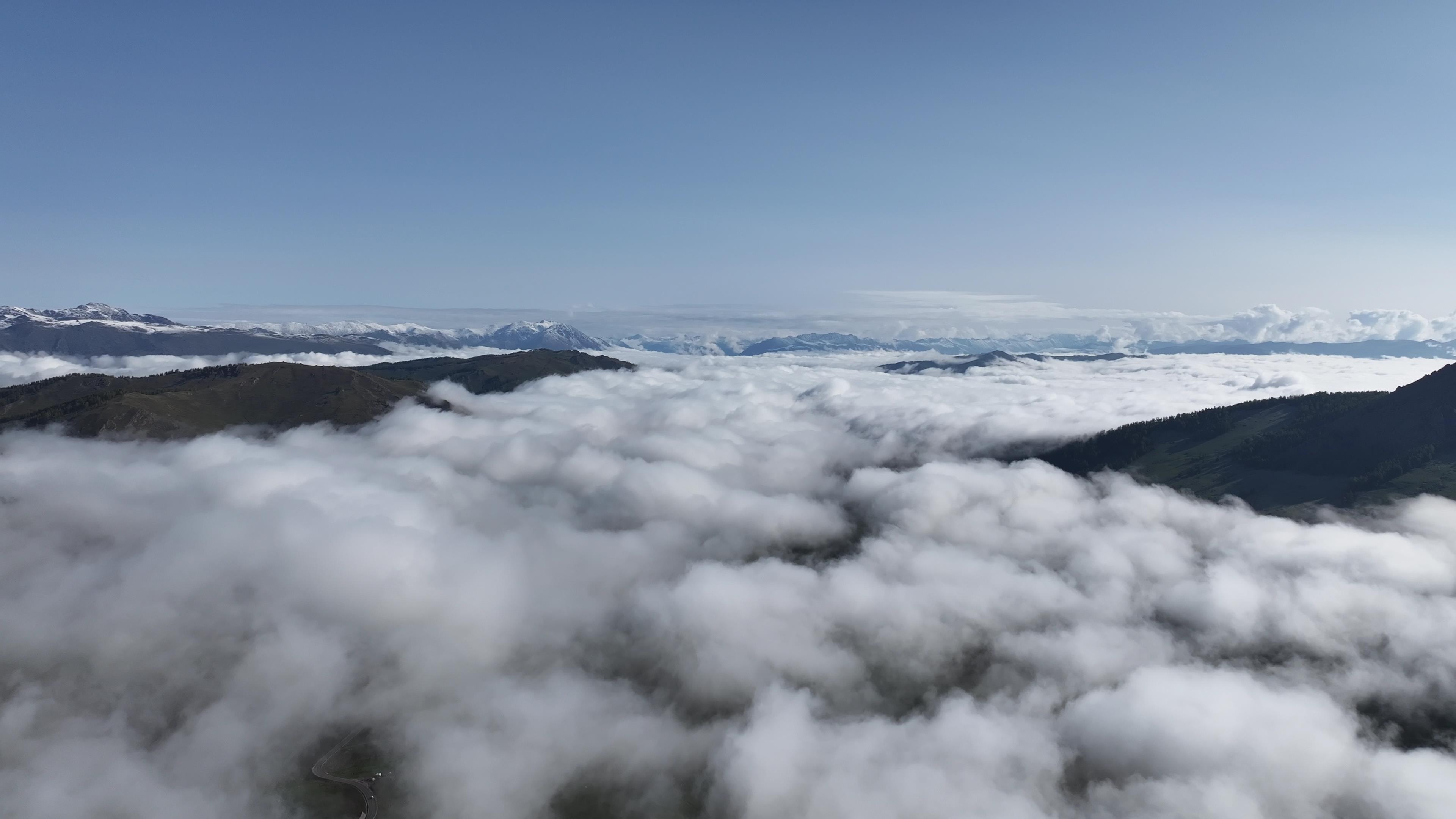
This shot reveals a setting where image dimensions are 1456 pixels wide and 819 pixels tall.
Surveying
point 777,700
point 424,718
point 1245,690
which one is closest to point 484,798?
point 424,718

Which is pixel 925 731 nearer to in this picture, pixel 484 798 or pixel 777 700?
pixel 777 700

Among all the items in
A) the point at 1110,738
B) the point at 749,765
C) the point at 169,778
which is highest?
the point at 1110,738

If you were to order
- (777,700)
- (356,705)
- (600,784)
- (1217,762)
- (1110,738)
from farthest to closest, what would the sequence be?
(356,705) → (777,700) → (600,784) → (1110,738) → (1217,762)

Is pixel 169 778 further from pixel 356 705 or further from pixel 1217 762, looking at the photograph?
pixel 1217 762

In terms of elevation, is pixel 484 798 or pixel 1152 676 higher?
pixel 1152 676

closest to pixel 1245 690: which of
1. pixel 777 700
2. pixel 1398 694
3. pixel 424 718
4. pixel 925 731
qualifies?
pixel 1398 694

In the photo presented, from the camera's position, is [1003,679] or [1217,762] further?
[1003,679]

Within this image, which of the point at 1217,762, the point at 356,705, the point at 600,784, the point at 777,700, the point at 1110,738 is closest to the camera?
the point at 1217,762
